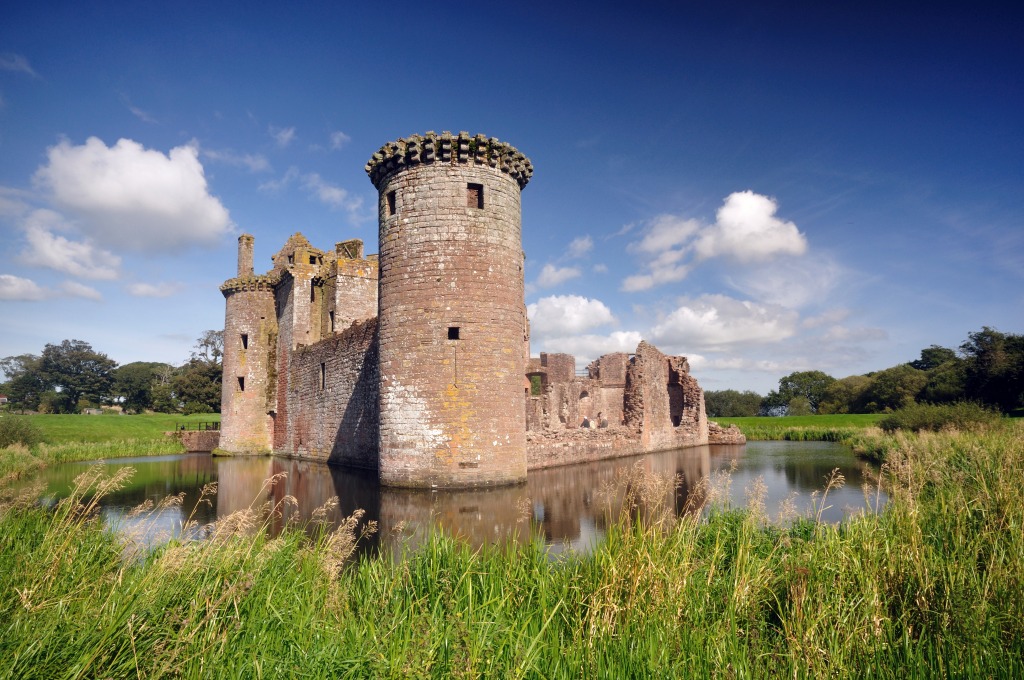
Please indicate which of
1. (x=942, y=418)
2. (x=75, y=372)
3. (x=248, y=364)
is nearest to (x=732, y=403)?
(x=942, y=418)

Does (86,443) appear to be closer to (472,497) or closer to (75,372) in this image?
(472,497)

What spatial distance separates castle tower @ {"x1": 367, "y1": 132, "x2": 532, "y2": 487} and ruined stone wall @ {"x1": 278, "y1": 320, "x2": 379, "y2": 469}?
3577 millimetres

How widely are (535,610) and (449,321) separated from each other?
31.2 feet

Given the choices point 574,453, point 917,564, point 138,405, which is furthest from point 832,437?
point 138,405

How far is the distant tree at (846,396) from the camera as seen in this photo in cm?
6371

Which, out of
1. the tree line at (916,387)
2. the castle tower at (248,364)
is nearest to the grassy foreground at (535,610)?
the castle tower at (248,364)

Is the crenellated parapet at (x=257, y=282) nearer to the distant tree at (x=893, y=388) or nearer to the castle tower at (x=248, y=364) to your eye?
the castle tower at (x=248, y=364)

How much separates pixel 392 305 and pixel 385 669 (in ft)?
35.9

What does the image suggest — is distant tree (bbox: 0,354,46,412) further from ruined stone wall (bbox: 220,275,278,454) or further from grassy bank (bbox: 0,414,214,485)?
ruined stone wall (bbox: 220,275,278,454)

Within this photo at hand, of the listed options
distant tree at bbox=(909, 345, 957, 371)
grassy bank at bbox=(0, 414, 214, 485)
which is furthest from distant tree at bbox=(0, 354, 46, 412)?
distant tree at bbox=(909, 345, 957, 371)

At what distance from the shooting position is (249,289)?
25266mm

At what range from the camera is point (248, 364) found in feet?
81.1

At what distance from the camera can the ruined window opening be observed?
1330 centimetres

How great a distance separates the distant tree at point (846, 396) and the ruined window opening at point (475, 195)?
64816 millimetres
